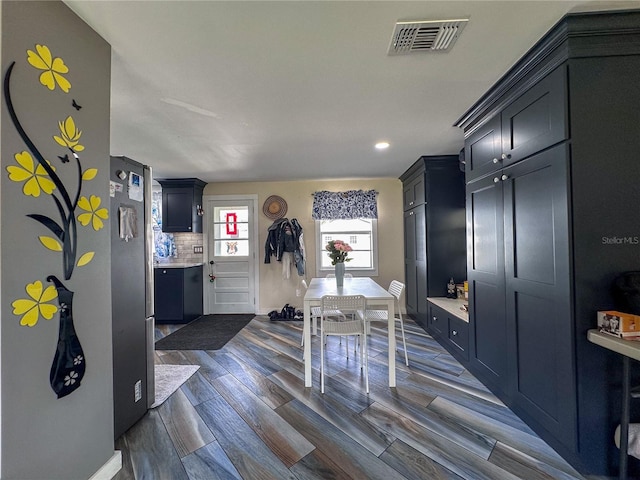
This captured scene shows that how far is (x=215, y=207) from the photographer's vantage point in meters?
4.72

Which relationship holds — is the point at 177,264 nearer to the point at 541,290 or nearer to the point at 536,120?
the point at 541,290

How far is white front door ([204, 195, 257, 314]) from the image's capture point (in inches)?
184

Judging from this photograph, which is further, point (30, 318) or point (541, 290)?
point (541, 290)

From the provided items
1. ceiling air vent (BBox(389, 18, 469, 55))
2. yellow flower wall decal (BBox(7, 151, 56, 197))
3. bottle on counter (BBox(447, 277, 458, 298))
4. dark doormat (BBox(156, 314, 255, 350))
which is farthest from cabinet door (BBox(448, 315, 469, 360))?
yellow flower wall decal (BBox(7, 151, 56, 197))

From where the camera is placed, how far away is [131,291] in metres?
1.74

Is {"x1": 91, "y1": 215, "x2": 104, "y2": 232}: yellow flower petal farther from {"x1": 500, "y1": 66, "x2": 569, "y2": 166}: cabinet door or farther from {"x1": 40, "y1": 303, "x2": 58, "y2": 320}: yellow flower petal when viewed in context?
{"x1": 500, "y1": 66, "x2": 569, "y2": 166}: cabinet door

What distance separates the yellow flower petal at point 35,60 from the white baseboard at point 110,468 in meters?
1.78

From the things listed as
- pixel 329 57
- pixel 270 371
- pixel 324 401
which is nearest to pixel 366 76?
pixel 329 57

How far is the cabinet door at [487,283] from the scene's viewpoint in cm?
191

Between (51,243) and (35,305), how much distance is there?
0.24 m

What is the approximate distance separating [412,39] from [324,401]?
7.62ft

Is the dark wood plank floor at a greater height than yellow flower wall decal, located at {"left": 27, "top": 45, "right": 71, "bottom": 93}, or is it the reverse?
yellow flower wall decal, located at {"left": 27, "top": 45, "right": 71, "bottom": 93}

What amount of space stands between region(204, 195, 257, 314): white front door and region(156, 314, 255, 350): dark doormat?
0.24 m

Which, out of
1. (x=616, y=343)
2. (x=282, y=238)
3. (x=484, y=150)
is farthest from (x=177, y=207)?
(x=616, y=343)
